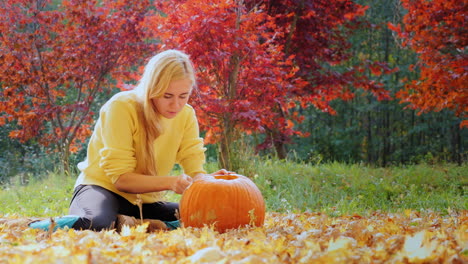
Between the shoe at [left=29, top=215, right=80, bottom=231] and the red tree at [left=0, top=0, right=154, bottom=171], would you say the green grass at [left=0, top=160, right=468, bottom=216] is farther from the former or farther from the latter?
the shoe at [left=29, top=215, right=80, bottom=231]

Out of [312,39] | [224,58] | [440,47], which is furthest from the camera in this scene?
[312,39]

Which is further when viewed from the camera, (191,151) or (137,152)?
(191,151)

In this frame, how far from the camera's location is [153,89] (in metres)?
2.92

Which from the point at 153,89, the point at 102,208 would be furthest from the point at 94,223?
the point at 153,89

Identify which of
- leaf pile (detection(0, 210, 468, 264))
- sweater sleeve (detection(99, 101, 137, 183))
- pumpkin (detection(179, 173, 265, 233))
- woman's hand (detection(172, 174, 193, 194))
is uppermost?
sweater sleeve (detection(99, 101, 137, 183))

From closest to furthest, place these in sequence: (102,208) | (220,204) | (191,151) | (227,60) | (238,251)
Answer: (238,251), (220,204), (102,208), (191,151), (227,60)

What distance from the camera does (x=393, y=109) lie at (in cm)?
1301

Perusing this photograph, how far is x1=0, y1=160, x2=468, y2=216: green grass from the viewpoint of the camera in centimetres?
470

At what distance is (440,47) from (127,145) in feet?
18.4

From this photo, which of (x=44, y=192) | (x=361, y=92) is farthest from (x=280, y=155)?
(x=361, y=92)

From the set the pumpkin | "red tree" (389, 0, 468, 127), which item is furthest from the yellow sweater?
"red tree" (389, 0, 468, 127)

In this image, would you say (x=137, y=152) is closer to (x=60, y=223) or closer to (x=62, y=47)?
(x=60, y=223)

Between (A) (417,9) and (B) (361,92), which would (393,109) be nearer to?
(B) (361,92)

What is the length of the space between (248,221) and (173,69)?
100cm
